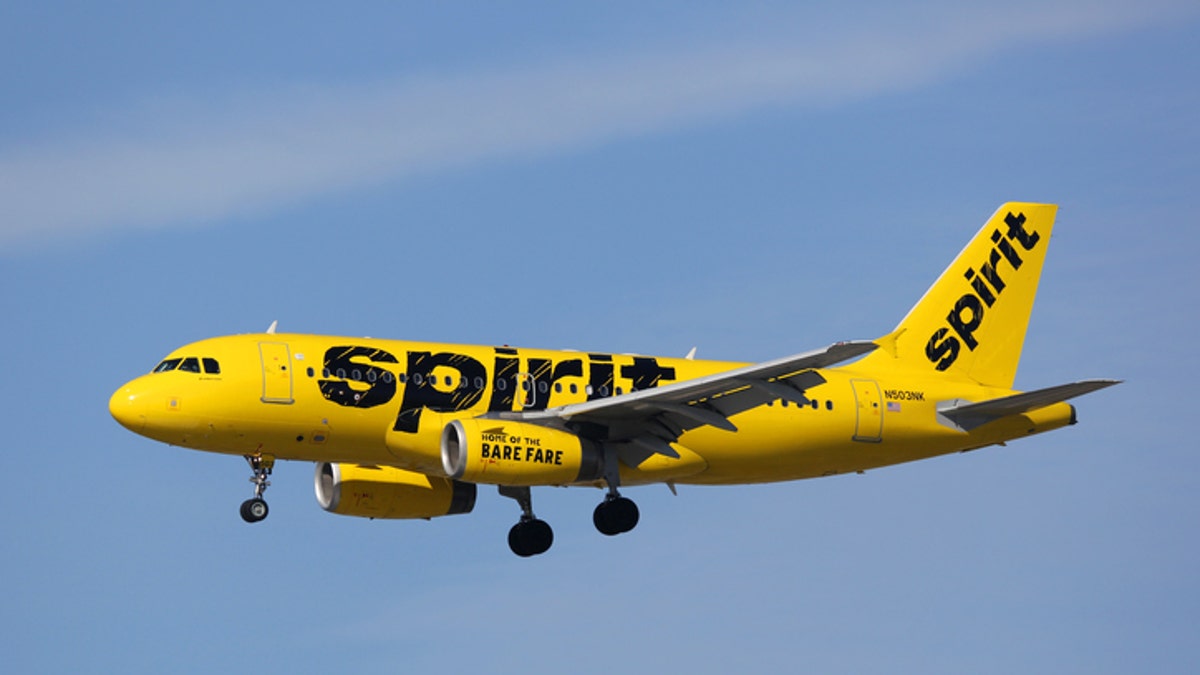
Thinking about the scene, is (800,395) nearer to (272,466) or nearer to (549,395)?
(549,395)

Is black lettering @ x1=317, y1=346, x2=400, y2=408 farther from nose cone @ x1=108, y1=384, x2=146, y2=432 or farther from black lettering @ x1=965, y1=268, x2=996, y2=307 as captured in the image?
black lettering @ x1=965, y1=268, x2=996, y2=307

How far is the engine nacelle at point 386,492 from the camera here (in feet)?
175

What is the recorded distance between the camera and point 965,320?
5647cm

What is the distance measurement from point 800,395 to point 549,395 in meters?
6.84

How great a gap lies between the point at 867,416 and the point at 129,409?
1889 cm

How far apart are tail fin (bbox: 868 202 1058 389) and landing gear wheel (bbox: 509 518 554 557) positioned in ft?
33.8

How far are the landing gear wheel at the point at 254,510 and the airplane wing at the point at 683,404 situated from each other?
5.99 m

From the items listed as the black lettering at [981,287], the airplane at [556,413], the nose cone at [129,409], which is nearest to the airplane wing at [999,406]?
the airplane at [556,413]

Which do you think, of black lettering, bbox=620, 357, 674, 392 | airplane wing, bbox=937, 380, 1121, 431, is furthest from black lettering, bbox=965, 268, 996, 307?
black lettering, bbox=620, 357, 674, 392

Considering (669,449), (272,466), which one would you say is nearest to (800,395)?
(669,449)

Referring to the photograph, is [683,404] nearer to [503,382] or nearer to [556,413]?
[556,413]

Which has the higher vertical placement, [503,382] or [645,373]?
[645,373]

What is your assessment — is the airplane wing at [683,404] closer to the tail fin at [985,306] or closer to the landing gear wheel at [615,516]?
the landing gear wheel at [615,516]

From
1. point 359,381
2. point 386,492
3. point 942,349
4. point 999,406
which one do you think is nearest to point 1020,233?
point 942,349
